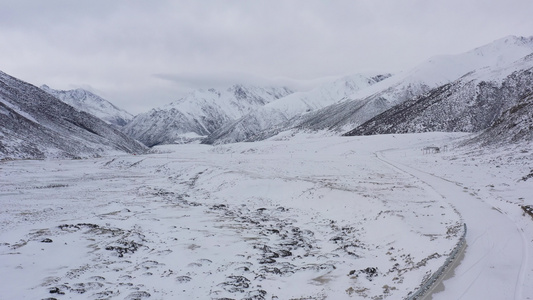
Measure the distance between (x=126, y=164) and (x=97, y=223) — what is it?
52.4 m

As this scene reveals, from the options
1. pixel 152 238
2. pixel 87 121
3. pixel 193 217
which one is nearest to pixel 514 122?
pixel 193 217

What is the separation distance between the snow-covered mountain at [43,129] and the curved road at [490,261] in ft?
281

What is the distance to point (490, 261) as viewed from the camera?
11039 mm

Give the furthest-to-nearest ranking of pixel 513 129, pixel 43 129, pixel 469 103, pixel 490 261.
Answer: pixel 469 103 → pixel 43 129 → pixel 513 129 → pixel 490 261

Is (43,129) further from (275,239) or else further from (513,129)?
(513,129)

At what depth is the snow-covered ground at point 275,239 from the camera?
10844mm

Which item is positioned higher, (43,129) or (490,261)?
(43,129)

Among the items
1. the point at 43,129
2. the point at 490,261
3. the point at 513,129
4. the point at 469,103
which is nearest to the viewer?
the point at 490,261

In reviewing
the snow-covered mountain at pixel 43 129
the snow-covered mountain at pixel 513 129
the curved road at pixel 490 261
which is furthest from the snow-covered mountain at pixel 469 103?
the curved road at pixel 490 261

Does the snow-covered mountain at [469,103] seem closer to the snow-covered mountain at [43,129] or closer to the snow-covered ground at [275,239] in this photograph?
the snow-covered ground at [275,239]

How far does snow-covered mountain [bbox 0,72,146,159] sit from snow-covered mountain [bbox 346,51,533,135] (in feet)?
364

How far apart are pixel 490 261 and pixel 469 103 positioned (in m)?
135

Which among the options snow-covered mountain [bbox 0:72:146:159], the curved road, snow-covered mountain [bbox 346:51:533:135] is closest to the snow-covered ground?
the curved road

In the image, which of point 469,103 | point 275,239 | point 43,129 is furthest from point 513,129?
point 43,129
